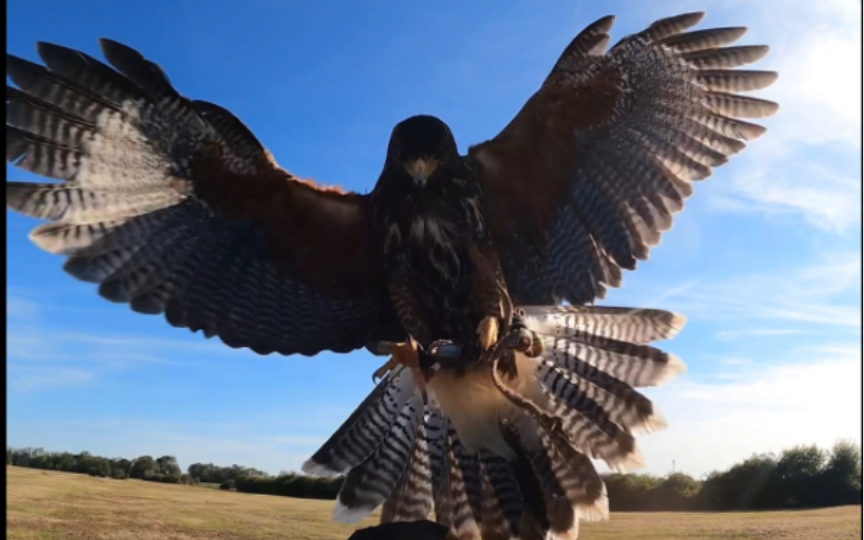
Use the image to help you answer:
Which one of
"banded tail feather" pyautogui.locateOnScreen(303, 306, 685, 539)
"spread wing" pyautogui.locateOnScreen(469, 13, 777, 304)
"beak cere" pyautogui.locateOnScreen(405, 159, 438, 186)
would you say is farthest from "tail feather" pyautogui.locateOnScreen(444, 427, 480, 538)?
Answer: "beak cere" pyautogui.locateOnScreen(405, 159, 438, 186)

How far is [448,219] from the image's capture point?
305 cm

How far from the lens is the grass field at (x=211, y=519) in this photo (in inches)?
189

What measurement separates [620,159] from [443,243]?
1104 millimetres

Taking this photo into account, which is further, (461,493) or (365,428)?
(365,428)

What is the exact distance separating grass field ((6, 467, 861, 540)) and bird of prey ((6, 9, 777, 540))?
1.62 metres

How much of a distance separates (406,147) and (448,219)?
1.28 feet

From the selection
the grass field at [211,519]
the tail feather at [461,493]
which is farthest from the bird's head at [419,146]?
the grass field at [211,519]

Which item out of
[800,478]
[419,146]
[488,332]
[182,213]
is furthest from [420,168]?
[800,478]

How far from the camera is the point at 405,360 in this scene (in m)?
2.81

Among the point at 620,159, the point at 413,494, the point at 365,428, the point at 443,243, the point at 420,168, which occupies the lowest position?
the point at 413,494

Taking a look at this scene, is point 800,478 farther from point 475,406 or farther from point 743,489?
point 475,406

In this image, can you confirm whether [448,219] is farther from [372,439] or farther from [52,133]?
[52,133]

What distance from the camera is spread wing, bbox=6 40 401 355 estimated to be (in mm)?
2859

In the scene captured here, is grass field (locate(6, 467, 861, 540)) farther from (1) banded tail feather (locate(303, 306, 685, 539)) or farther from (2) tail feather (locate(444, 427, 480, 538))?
(2) tail feather (locate(444, 427, 480, 538))
